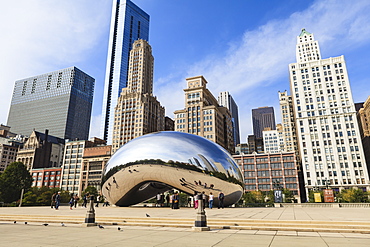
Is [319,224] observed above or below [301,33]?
below

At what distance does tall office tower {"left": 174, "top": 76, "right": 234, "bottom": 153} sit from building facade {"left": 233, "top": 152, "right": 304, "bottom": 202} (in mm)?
17800

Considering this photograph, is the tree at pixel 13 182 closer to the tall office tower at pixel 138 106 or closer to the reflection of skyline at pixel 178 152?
the reflection of skyline at pixel 178 152

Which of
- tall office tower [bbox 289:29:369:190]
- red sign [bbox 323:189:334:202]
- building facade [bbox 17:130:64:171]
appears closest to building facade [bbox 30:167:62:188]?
building facade [bbox 17:130:64:171]

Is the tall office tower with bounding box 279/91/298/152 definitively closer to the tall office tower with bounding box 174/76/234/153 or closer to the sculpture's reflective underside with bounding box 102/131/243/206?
the tall office tower with bounding box 174/76/234/153

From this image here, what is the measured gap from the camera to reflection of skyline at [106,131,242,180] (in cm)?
1920

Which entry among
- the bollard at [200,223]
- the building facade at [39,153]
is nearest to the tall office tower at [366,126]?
the bollard at [200,223]

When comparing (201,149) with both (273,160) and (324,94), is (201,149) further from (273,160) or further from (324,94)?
(324,94)

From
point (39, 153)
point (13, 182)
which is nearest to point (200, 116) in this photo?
point (13, 182)

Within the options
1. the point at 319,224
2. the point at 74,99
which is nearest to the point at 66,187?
the point at 74,99

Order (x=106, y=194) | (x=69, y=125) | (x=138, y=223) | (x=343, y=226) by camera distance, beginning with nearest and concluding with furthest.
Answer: (x=343, y=226), (x=138, y=223), (x=106, y=194), (x=69, y=125)

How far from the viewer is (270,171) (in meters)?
102

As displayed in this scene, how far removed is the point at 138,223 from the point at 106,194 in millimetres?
12004

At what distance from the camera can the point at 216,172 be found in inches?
756

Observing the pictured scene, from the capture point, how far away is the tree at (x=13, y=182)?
202 feet
